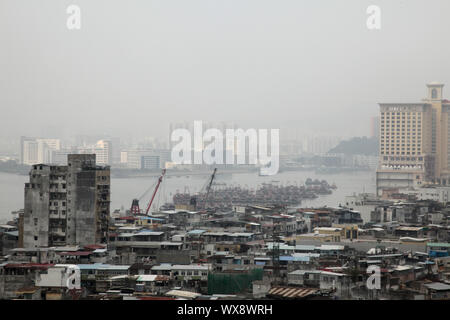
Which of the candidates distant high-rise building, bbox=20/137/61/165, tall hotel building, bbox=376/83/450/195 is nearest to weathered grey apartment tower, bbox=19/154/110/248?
distant high-rise building, bbox=20/137/61/165

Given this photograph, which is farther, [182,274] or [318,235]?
[318,235]

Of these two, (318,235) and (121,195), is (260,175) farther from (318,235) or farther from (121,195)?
(318,235)

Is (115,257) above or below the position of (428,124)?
below

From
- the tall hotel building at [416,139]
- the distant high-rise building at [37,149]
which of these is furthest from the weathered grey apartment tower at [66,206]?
the tall hotel building at [416,139]

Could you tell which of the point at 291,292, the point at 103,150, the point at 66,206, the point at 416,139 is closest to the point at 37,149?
the point at 103,150

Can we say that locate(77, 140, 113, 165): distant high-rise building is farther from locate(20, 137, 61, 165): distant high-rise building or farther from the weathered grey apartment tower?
the weathered grey apartment tower

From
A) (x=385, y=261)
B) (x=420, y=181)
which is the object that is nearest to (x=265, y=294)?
(x=385, y=261)
